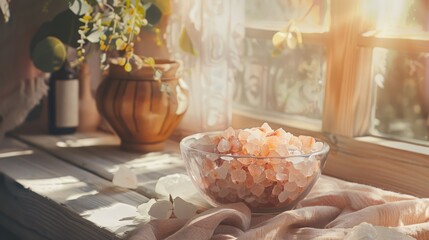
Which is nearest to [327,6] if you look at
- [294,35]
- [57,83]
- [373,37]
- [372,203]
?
[294,35]

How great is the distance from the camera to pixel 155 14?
1.83m

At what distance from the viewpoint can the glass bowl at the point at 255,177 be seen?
1265 millimetres

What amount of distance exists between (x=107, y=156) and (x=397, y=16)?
0.77 metres

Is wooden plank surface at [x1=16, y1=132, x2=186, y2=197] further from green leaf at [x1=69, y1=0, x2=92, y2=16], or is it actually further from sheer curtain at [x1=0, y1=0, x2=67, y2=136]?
green leaf at [x1=69, y1=0, x2=92, y2=16]

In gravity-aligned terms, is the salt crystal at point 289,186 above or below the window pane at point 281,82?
below

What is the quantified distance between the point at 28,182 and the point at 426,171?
0.84 meters

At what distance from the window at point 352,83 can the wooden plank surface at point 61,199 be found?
50 centimetres

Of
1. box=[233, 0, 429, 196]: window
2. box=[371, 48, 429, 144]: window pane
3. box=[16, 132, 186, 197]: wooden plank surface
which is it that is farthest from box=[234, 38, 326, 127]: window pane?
box=[16, 132, 186, 197]: wooden plank surface

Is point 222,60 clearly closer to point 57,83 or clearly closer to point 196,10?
point 196,10

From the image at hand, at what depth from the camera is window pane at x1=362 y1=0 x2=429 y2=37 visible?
1619 millimetres

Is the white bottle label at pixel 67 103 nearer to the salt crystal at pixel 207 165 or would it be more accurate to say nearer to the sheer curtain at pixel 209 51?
the sheer curtain at pixel 209 51

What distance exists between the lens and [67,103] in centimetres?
200

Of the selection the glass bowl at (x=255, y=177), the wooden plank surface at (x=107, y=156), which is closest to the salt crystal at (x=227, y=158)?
the glass bowl at (x=255, y=177)

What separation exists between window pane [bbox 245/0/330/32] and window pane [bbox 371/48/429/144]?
0.58 feet
